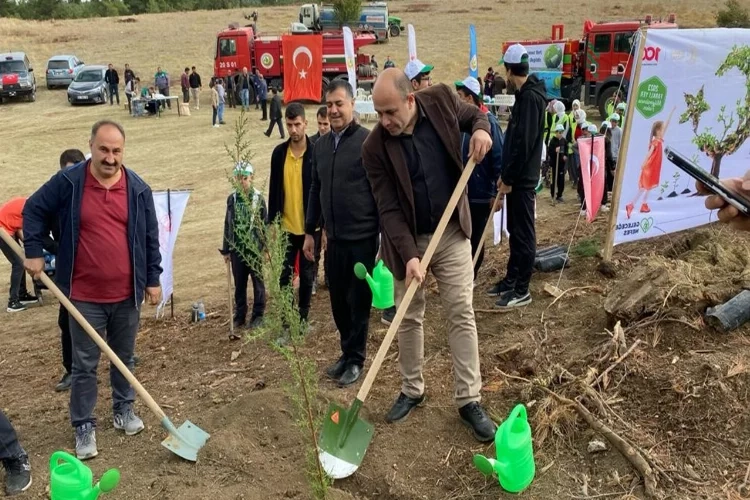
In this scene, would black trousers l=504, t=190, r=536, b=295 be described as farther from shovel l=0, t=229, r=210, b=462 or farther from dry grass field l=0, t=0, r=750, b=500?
shovel l=0, t=229, r=210, b=462

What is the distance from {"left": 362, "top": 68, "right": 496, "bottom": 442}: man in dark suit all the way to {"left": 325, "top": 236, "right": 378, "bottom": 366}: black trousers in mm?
704

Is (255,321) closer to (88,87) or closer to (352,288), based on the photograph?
(352,288)

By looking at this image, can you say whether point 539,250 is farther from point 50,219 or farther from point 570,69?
point 570,69

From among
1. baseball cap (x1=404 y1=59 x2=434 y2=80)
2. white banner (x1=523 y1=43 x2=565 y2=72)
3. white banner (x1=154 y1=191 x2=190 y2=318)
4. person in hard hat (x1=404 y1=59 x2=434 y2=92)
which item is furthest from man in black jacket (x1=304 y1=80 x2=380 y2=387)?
white banner (x1=523 y1=43 x2=565 y2=72)

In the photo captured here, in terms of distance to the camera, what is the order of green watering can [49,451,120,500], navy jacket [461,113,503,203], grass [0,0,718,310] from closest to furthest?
green watering can [49,451,120,500] < navy jacket [461,113,503,203] < grass [0,0,718,310]

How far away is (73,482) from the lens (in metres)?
2.96

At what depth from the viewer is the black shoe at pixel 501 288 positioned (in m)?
5.61

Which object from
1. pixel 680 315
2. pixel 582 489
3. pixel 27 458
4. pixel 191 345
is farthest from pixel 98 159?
pixel 680 315

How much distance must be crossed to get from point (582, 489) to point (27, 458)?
3.02 m

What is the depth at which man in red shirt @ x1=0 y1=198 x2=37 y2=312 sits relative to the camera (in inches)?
255

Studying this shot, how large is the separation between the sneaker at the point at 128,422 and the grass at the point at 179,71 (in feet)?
10.6

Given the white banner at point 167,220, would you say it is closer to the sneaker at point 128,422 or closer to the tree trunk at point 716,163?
the sneaker at point 128,422

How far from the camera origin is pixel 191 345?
5762 mm

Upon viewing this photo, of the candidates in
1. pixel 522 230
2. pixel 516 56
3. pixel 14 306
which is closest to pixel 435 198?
pixel 522 230
